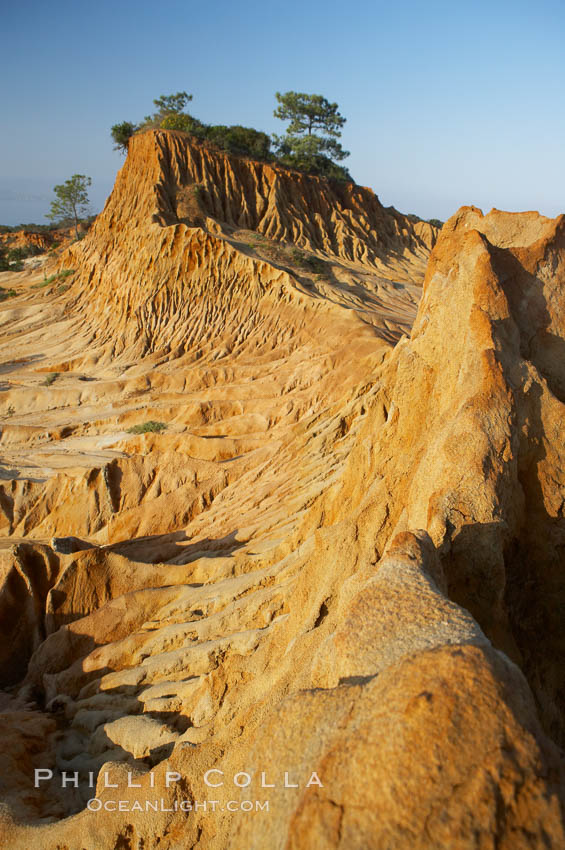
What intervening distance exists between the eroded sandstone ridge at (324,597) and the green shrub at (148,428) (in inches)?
12.0

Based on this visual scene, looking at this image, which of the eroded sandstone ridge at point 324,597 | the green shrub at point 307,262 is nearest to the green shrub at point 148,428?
the eroded sandstone ridge at point 324,597

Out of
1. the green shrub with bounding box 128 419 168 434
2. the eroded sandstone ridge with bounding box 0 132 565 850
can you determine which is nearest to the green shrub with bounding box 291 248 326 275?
the eroded sandstone ridge with bounding box 0 132 565 850

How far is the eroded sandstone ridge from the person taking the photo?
2.20 meters

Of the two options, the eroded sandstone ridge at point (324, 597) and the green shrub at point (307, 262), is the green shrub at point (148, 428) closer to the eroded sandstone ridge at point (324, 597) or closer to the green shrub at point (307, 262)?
the eroded sandstone ridge at point (324, 597)

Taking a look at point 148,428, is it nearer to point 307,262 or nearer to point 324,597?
point 324,597

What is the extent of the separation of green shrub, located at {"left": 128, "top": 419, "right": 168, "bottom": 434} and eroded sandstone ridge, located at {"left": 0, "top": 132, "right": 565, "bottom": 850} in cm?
31

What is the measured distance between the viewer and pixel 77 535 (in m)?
13.7

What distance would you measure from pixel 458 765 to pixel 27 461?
654 inches

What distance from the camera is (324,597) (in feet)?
16.9

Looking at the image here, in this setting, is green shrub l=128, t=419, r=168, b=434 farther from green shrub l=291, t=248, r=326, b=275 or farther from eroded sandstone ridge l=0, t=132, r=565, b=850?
green shrub l=291, t=248, r=326, b=275

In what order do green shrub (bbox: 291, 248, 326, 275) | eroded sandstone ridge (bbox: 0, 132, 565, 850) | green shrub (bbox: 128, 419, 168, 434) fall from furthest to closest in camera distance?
green shrub (bbox: 291, 248, 326, 275)
green shrub (bbox: 128, 419, 168, 434)
eroded sandstone ridge (bbox: 0, 132, 565, 850)

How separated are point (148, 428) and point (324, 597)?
1311 centimetres

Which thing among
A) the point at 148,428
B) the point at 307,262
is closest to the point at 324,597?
the point at 148,428

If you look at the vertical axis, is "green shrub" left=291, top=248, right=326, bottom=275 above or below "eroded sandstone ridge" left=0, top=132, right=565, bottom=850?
above
